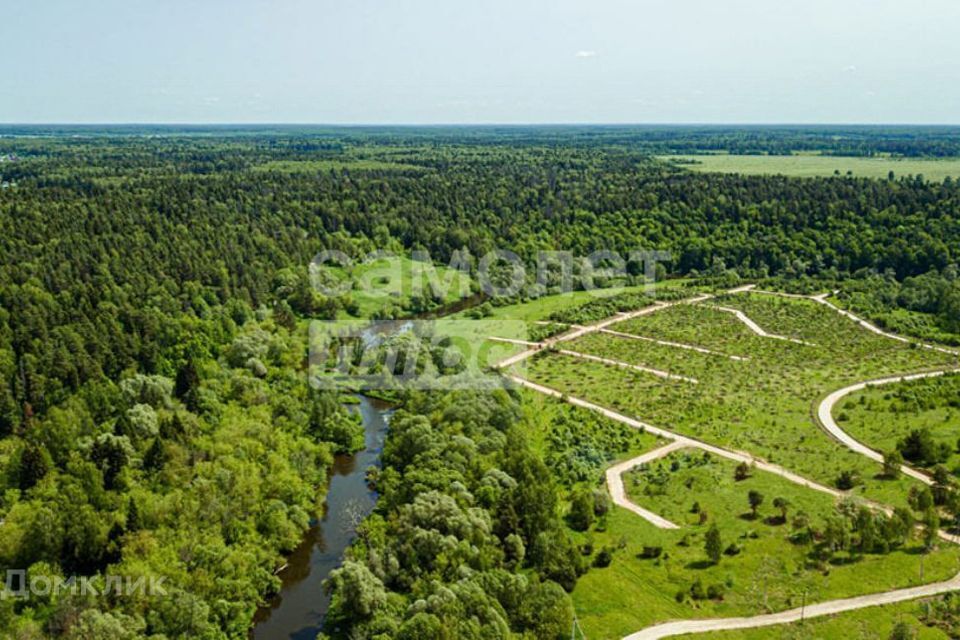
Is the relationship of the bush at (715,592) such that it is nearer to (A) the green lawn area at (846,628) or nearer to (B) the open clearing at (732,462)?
(B) the open clearing at (732,462)

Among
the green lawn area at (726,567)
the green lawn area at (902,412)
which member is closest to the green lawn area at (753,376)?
the green lawn area at (902,412)

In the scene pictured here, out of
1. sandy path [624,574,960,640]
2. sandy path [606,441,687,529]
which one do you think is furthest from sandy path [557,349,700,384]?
sandy path [624,574,960,640]

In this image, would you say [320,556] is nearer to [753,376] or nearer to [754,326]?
[753,376]

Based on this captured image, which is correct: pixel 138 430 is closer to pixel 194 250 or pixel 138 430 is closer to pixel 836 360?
pixel 194 250

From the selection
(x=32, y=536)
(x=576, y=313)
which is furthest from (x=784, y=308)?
(x=32, y=536)

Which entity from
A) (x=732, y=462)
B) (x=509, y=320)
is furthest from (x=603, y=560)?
(x=509, y=320)

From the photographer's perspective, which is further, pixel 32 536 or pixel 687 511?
pixel 687 511
